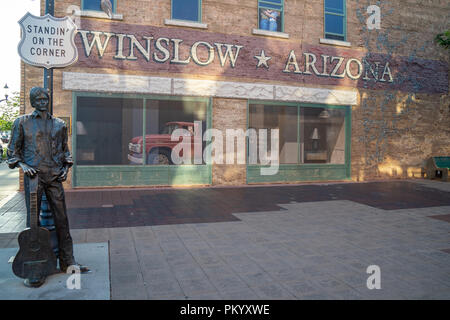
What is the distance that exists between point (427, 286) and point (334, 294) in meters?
1.05

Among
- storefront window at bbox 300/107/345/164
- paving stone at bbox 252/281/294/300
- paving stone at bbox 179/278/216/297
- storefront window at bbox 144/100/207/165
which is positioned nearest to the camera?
paving stone at bbox 252/281/294/300

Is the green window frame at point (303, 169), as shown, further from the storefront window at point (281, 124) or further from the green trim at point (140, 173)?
the green trim at point (140, 173)

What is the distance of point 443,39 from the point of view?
14.6 meters

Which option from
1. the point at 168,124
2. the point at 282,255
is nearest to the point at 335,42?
the point at 168,124

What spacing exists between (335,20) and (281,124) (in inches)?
171

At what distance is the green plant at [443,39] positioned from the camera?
47.0ft

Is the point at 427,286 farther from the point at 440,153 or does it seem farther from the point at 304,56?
the point at 440,153

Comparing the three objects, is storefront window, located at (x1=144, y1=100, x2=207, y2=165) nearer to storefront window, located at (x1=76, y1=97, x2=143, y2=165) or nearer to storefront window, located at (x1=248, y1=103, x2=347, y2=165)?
storefront window, located at (x1=76, y1=97, x2=143, y2=165)

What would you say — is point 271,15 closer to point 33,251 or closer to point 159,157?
point 159,157

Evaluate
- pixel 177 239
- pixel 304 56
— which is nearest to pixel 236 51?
pixel 304 56

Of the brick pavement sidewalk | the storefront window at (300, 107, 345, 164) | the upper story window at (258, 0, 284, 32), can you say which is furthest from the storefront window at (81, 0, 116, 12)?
the storefront window at (300, 107, 345, 164)

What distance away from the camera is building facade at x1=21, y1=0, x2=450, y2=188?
10.7 m

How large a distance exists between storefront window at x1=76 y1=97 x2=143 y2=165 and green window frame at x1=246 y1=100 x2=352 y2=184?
379 centimetres
